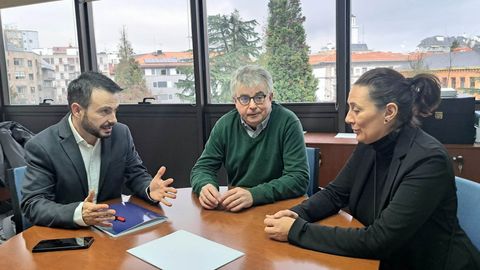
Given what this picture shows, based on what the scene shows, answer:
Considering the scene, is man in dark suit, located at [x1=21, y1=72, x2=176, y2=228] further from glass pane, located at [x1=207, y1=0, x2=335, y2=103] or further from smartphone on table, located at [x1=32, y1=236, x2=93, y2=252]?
glass pane, located at [x1=207, y1=0, x2=335, y2=103]

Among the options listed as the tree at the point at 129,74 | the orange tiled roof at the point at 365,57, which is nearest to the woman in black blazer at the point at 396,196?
the orange tiled roof at the point at 365,57

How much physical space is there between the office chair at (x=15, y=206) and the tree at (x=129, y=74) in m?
2.36

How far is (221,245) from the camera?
1.21m

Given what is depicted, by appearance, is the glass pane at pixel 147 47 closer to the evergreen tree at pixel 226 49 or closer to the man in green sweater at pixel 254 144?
the evergreen tree at pixel 226 49

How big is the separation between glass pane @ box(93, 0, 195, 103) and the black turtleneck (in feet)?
8.51

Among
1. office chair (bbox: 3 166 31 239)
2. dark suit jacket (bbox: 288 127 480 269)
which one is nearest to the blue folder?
office chair (bbox: 3 166 31 239)

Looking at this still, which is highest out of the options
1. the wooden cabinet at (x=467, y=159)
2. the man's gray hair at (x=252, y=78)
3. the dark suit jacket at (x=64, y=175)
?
the man's gray hair at (x=252, y=78)

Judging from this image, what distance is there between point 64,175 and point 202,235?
2.25 ft

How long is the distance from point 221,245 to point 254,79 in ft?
3.00

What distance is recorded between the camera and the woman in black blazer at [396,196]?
1.15m

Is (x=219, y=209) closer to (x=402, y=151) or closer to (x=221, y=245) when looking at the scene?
(x=221, y=245)

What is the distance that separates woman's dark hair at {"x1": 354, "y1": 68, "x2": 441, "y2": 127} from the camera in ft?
4.25

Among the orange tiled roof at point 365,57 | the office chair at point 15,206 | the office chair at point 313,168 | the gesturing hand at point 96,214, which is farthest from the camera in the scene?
the orange tiled roof at point 365,57

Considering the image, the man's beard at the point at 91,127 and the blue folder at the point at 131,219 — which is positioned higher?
the man's beard at the point at 91,127
